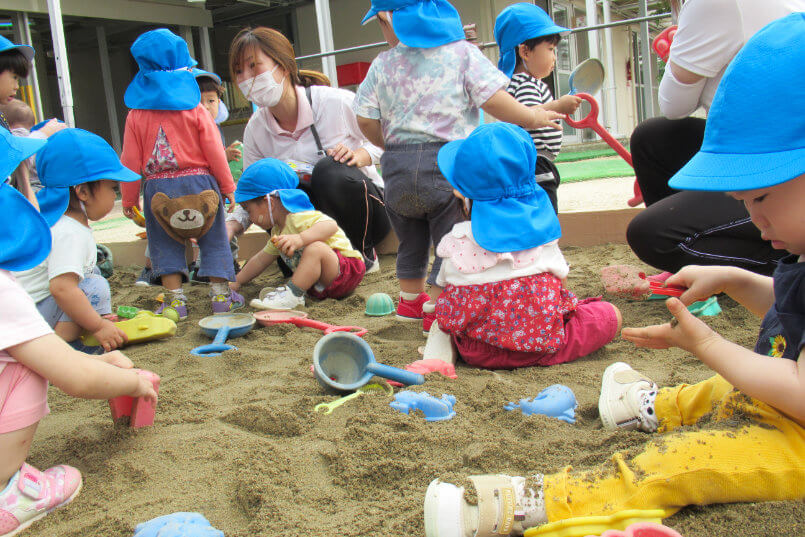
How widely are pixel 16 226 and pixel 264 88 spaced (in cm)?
215

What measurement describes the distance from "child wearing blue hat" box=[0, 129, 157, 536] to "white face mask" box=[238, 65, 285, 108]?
2.05 metres

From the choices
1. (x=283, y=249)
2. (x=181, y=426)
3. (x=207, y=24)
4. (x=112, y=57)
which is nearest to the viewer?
(x=181, y=426)

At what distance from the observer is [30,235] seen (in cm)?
128

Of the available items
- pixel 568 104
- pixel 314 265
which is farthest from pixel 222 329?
pixel 568 104

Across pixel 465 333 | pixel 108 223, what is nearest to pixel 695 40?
pixel 465 333

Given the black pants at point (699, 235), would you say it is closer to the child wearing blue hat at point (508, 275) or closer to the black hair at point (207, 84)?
the child wearing blue hat at point (508, 275)

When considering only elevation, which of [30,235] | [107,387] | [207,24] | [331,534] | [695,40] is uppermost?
[207,24]

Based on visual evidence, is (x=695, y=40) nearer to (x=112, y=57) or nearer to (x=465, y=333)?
(x=465, y=333)

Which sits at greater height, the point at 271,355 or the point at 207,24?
the point at 207,24

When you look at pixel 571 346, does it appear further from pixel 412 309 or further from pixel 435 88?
pixel 435 88

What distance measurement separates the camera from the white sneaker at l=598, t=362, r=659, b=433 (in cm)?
130

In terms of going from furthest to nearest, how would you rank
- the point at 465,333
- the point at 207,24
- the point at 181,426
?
the point at 207,24
the point at 465,333
the point at 181,426

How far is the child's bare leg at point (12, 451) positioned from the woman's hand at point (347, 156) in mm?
2322

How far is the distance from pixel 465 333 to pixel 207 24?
992 cm
